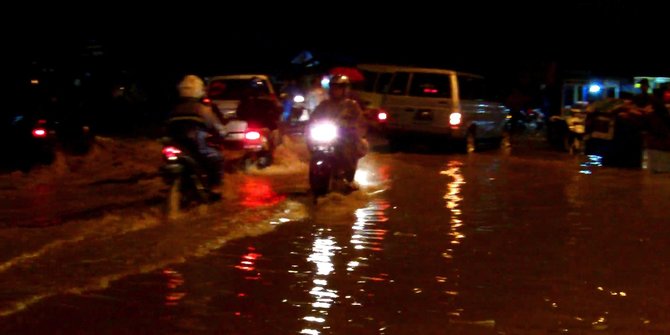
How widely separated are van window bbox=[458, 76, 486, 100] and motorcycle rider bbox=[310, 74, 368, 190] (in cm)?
724

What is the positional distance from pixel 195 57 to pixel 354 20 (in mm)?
7789

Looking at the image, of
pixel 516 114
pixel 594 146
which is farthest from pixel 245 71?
pixel 594 146

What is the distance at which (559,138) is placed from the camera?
2084 centimetres

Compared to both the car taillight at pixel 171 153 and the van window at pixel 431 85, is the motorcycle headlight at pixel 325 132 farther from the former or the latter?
the van window at pixel 431 85

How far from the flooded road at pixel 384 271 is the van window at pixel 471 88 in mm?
6737

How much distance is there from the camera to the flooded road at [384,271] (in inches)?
245

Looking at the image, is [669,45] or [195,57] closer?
[669,45]

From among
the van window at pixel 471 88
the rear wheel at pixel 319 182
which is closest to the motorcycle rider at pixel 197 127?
the rear wheel at pixel 319 182

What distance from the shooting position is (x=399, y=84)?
63.8 ft

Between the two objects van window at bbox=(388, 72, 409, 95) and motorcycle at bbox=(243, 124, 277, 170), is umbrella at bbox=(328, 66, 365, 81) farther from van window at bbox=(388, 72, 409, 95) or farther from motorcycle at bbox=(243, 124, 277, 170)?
motorcycle at bbox=(243, 124, 277, 170)

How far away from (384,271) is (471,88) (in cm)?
1208

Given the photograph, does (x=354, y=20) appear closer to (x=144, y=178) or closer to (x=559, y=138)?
(x=559, y=138)

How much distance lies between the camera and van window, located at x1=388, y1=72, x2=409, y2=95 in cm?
1934

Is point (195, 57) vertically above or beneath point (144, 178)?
above
